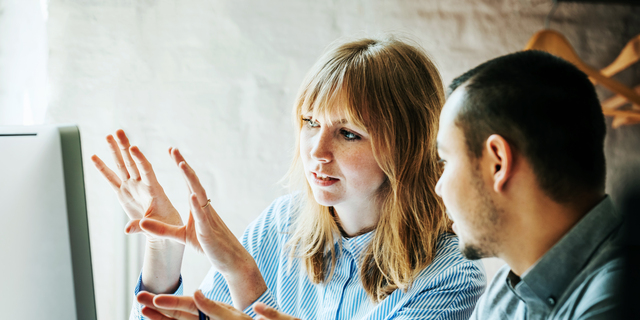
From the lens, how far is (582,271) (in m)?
0.74

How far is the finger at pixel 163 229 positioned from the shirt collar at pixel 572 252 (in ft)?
2.36

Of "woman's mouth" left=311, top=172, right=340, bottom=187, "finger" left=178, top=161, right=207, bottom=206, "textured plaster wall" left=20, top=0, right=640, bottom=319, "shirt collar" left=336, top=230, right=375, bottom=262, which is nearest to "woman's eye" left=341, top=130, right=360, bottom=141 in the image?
"woman's mouth" left=311, top=172, right=340, bottom=187

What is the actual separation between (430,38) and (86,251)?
1681 millimetres

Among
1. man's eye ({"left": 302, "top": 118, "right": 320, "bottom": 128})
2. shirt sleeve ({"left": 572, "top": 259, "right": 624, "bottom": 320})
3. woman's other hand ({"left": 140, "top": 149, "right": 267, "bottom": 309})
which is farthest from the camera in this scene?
man's eye ({"left": 302, "top": 118, "right": 320, "bottom": 128})

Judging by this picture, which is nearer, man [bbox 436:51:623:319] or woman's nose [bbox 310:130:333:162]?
man [bbox 436:51:623:319]

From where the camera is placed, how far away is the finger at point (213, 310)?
845mm

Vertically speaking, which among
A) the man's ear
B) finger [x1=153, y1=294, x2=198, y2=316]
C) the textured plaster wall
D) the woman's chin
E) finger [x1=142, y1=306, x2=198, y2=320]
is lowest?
finger [x1=142, y1=306, x2=198, y2=320]

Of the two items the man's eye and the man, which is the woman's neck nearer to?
the man's eye

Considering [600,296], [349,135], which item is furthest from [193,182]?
[600,296]

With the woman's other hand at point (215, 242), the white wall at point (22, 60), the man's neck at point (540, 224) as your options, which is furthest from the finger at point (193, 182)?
the white wall at point (22, 60)

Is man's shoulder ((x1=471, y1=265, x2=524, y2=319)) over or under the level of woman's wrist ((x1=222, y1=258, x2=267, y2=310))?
under

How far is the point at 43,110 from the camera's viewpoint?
2012mm

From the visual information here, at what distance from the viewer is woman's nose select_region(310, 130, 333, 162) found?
1162 mm

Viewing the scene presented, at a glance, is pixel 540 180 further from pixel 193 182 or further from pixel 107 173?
pixel 107 173
